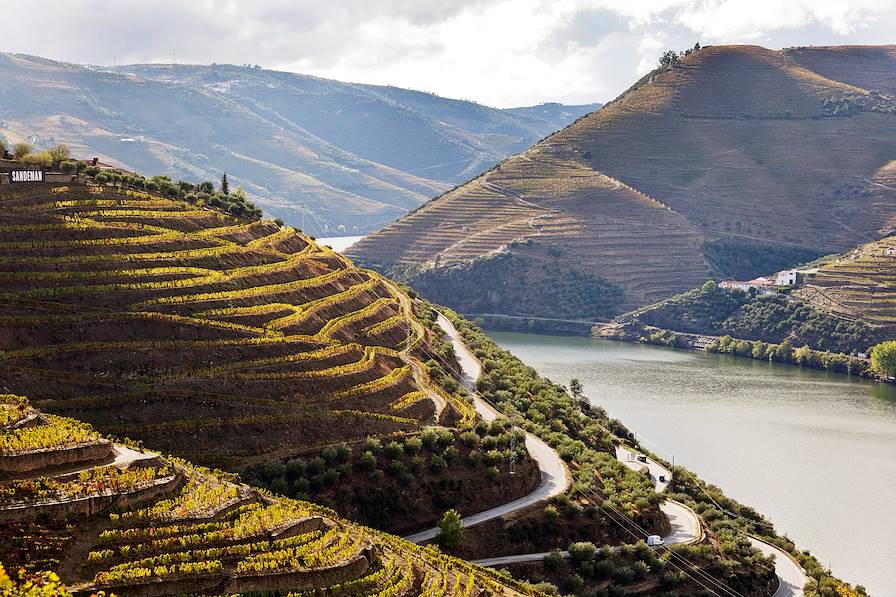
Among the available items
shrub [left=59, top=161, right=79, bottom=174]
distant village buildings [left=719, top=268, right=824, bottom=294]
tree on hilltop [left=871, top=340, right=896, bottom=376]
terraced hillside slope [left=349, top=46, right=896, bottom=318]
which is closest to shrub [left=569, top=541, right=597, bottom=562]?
shrub [left=59, top=161, right=79, bottom=174]

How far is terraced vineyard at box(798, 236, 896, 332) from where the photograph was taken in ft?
472

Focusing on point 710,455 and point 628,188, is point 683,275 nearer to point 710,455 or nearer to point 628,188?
point 628,188

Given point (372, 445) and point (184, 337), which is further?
point (184, 337)

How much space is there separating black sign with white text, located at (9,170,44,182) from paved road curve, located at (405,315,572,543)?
94.8 ft

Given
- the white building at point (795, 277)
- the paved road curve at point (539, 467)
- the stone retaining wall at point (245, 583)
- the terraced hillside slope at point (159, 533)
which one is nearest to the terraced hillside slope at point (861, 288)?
the white building at point (795, 277)

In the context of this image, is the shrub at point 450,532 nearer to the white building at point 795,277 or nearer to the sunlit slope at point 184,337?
the sunlit slope at point 184,337

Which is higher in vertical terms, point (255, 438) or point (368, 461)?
point (255, 438)

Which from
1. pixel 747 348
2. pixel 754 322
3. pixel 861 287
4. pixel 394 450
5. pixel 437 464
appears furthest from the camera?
pixel 754 322

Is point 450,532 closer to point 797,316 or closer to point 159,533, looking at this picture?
point 159,533

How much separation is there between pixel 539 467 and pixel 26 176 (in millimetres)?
33273

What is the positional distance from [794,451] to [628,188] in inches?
4493

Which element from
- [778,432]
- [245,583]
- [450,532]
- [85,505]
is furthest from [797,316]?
[85,505]

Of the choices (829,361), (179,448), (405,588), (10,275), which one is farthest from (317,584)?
(829,361)

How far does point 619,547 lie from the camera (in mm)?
A: 52688
